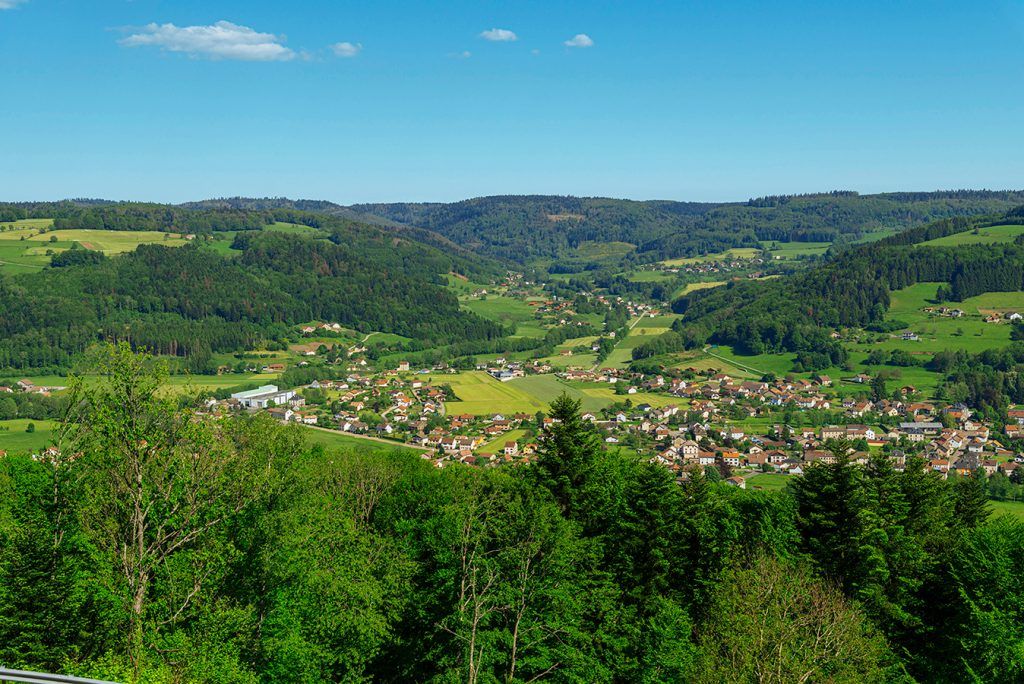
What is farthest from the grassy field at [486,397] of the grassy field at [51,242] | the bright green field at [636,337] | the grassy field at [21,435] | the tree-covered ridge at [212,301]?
the grassy field at [51,242]

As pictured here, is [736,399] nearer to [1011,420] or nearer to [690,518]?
[1011,420]

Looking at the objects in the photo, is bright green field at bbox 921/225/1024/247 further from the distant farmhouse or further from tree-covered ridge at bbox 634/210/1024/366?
the distant farmhouse

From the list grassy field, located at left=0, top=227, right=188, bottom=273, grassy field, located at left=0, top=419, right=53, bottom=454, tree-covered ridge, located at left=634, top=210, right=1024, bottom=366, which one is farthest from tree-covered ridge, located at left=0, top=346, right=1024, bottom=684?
grassy field, located at left=0, top=227, right=188, bottom=273

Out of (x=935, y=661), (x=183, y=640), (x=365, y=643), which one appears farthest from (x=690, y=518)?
(x=183, y=640)

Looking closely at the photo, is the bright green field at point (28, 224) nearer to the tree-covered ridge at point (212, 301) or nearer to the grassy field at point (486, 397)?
the tree-covered ridge at point (212, 301)

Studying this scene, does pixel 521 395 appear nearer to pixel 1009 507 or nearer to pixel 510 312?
pixel 1009 507
